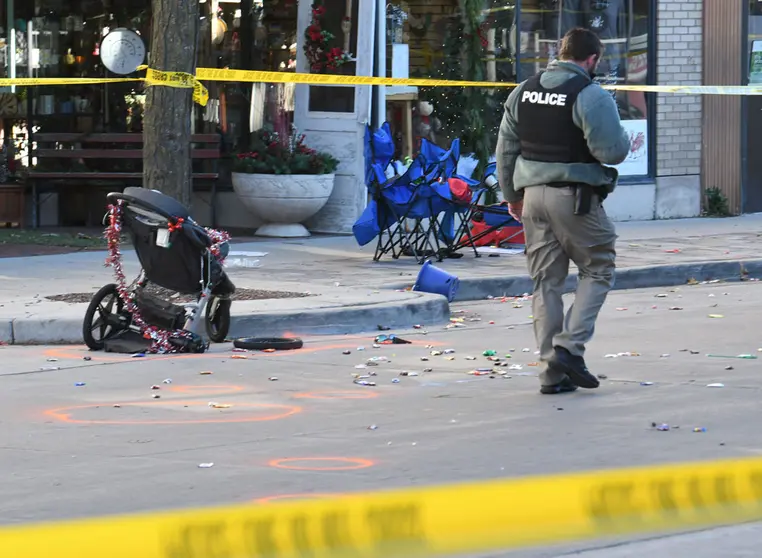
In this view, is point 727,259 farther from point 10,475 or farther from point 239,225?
point 10,475

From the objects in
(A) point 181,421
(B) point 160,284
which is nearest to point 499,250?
(B) point 160,284

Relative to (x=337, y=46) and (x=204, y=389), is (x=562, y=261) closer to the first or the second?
(x=204, y=389)

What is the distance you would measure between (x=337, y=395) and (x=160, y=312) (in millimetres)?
1851

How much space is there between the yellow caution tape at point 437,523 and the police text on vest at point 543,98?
10.0 feet

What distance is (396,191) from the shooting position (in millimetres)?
13688

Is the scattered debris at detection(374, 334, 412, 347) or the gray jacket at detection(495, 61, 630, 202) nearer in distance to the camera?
the gray jacket at detection(495, 61, 630, 202)

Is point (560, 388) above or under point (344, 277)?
under

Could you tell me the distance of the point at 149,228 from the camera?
9.30 m

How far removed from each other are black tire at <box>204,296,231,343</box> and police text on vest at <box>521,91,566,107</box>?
2.65 metres

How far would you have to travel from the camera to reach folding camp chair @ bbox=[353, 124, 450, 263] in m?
13.7

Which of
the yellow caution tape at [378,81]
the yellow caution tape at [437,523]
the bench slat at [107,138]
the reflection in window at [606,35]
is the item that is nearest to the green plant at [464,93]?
the yellow caution tape at [378,81]

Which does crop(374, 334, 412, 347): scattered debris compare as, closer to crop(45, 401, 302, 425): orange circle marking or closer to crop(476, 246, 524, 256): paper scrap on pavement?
crop(45, 401, 302, 425): orange circle marking


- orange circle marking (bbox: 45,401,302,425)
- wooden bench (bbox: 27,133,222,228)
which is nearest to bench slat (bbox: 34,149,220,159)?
wooden bench (bbox: 27,133,222,228)

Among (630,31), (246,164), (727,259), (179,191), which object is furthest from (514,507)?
(630,31)
